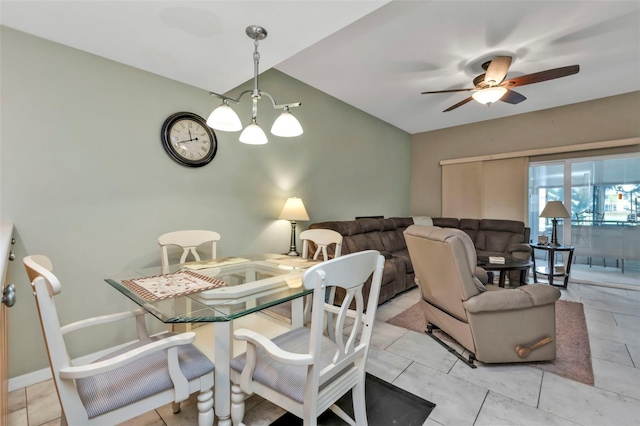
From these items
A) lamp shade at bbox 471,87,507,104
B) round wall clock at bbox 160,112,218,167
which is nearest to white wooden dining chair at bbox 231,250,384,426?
round wall clock at bbox 160,112,218,167

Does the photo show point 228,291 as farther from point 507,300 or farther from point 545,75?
point 545,75

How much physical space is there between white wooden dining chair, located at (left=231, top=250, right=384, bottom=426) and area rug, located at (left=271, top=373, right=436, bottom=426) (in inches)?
8.2

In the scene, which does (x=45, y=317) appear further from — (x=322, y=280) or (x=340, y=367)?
(x=340, y=367)

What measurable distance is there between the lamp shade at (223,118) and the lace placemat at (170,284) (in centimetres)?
94

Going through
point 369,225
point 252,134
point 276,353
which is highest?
point 252,134

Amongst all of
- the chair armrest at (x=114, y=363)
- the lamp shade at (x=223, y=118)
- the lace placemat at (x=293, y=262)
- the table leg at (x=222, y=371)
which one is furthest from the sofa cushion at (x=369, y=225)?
the chair armrest at (x=114, y=363)

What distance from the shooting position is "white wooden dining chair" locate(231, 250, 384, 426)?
1032 millimetres

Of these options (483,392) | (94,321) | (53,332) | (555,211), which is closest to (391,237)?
(555,211)

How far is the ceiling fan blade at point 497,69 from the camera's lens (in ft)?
8.30

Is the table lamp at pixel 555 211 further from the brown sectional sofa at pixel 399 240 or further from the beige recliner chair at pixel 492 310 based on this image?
the beige recliner chair at pixel 492 310

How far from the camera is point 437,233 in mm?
2059

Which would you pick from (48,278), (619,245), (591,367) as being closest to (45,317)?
(48,278)

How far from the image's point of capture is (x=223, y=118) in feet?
5.58

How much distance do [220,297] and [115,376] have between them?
19.2 inches
